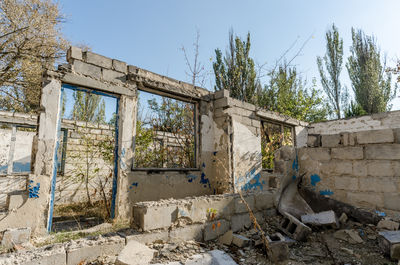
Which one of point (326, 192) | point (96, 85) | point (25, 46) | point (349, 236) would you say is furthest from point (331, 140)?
point (25, 46)

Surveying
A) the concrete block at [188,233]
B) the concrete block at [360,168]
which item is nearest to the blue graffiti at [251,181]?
the concrete block at [360,168]

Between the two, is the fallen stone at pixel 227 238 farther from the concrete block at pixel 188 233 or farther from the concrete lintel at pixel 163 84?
the concrete lintel at pixel 163 84

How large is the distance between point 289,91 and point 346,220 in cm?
1065

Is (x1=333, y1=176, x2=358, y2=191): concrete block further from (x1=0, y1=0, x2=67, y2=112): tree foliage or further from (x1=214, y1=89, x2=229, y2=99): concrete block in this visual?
(x1=0, y1=0, x2=67, y2=112): tree foliage

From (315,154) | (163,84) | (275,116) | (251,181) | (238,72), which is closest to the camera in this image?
(315,154)

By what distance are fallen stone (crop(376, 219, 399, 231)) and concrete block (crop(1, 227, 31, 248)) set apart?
4.31 metres

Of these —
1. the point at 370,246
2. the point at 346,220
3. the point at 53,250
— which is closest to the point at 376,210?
the point at 346,220

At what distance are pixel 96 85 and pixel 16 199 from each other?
1935mm

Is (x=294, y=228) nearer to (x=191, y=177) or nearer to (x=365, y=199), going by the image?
(x=365, y=199)

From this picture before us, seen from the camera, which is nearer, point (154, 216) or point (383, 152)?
point (154, 216)

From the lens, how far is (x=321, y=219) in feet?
10.0

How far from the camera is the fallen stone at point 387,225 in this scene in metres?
2.87

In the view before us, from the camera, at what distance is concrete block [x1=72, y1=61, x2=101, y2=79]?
365cm

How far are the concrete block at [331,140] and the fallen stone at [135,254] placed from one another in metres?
3.20
